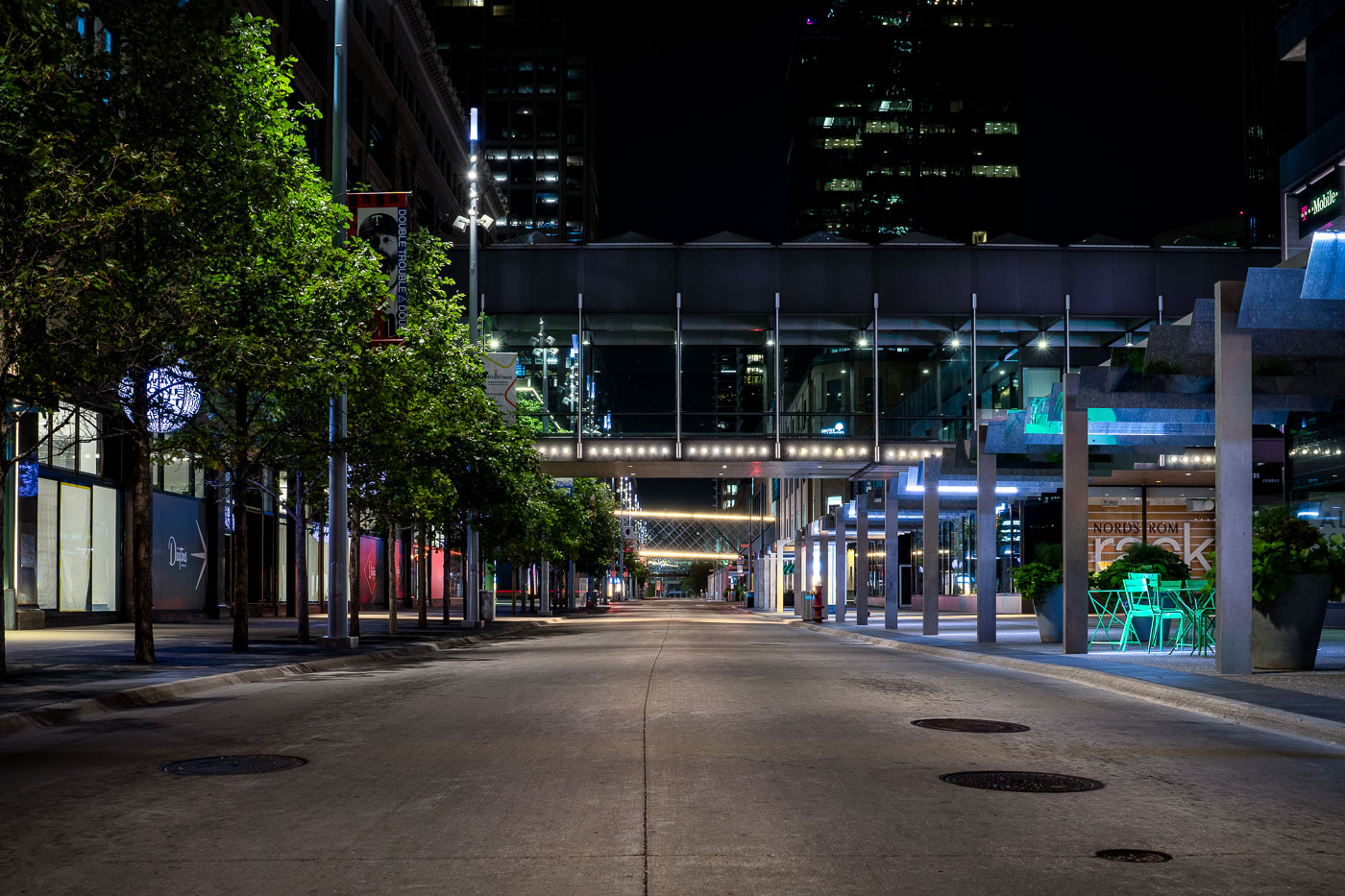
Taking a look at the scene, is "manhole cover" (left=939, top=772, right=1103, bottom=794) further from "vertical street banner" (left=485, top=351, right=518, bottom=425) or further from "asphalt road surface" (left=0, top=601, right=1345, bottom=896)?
"vertical street banner" (left=485, top=351, right=518, bottom=425)

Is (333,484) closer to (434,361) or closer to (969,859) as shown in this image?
(434,361)

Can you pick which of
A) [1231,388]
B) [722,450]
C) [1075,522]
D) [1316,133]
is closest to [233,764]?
[1231,388]

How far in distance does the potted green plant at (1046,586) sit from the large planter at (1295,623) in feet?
23.8

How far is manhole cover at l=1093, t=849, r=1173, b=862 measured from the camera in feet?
20.7

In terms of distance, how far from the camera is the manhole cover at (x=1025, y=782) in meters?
8.27

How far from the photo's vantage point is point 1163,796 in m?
8.11

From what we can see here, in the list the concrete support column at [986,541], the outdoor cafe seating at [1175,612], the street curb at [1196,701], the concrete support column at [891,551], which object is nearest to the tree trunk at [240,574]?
the street curb at [1196,701]

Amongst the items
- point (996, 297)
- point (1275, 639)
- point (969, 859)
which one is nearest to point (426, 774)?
point (969, 859)

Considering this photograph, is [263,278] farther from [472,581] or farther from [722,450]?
[722,450]

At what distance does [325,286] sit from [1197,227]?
135068 mm

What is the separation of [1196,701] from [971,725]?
308 cm

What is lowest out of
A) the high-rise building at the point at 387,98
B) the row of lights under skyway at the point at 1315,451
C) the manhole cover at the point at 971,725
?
the manhole cover at the point at 971,725

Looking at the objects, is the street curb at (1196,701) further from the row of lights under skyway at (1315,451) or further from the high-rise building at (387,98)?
the high-rise building at (387,98)

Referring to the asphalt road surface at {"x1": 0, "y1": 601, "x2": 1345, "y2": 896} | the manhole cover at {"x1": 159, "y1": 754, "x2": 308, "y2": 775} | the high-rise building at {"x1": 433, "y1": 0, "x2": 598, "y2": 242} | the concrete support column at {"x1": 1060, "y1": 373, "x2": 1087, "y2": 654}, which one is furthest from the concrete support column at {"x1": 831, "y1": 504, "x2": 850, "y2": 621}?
the high-rise building at {"x1": 433, "y1": 0, "x2": 598, "y2": 242}
